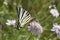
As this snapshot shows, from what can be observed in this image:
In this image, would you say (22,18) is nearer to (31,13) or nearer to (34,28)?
(34,28)

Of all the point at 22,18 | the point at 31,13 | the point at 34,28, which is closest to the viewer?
the point at 22,18

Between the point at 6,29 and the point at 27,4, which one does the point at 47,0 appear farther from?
the point at 6,29

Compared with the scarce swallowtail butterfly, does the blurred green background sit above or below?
above

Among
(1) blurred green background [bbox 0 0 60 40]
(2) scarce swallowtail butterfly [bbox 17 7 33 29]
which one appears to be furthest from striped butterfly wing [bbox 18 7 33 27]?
(1) blurred green background [bbox 0 0 60 40]

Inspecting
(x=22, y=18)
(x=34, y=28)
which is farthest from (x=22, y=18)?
(x=34, y=28)

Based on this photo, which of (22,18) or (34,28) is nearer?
(22,18)

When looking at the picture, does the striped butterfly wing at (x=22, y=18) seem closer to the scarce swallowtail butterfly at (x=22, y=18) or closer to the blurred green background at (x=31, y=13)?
the scarce swallowtail butterfly at (x=22, y=18)

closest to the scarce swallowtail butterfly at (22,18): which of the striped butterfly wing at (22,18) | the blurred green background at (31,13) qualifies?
the striped butterfly wing at (22,18)

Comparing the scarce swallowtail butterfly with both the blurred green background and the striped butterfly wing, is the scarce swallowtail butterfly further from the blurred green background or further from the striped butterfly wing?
the blurred green background

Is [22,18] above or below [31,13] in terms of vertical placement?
below
